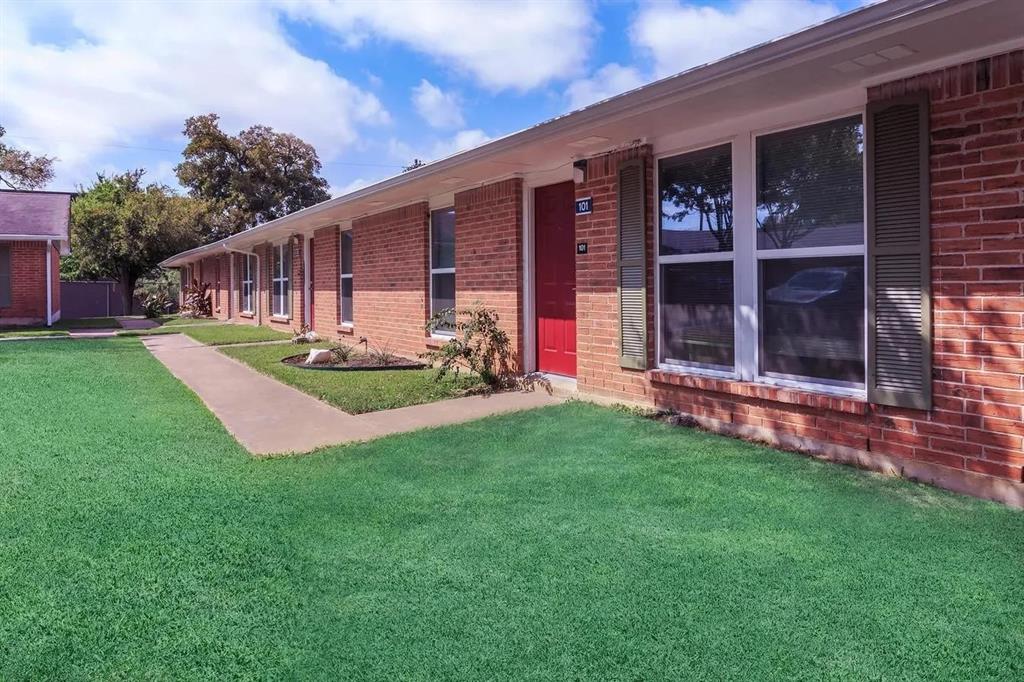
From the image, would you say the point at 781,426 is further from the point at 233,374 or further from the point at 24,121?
the point at 24,121

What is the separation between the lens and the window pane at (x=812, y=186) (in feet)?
14.0

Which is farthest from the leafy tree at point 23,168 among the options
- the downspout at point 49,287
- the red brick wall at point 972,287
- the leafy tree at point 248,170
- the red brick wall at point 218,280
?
the red brick wall at point 972,287

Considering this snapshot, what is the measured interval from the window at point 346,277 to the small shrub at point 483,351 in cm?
505

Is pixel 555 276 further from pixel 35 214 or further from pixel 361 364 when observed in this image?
pixel 35 214

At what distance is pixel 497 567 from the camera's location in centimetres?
287

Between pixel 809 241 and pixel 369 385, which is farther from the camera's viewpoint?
pixel 369 385

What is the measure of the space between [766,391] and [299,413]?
4.28m

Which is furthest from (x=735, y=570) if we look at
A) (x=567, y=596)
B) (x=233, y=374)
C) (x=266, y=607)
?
(x=233, y=374)

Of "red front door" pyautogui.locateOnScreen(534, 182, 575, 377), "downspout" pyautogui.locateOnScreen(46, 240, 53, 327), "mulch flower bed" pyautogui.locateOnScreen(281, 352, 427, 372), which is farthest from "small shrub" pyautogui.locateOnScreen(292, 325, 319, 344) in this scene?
"downspout" pyautogui.locateOnScreen(46, 240, 53, 327)

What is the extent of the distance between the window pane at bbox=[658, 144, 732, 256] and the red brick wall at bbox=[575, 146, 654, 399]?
0.51ft

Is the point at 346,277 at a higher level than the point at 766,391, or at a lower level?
higher

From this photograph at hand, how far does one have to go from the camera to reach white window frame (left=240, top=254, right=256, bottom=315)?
20.1 m

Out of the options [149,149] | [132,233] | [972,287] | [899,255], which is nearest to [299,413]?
[899,255]

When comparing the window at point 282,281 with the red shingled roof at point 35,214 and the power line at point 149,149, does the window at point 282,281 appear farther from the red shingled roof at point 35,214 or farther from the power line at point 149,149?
the power line at point 149,149
